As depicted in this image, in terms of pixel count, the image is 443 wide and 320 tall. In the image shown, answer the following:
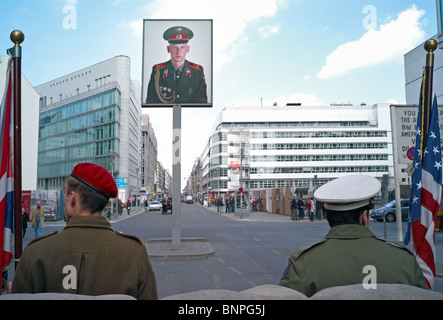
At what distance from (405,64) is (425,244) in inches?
1058

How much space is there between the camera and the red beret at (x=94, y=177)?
213 centimetres

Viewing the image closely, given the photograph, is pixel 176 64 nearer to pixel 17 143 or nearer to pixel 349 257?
pixel 17 143

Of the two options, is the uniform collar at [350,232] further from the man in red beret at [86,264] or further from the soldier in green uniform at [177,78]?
the soldier in green uniform at [177,78]

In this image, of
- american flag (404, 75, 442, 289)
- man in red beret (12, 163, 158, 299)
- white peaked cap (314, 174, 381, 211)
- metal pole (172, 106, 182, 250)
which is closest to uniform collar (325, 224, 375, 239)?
white peaked cap (314, 174, 381, 211)

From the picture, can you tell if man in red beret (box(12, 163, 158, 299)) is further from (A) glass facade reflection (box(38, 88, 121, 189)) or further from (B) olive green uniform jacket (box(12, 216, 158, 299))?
(A) glass facade reflection (box(38, 88, 121, 189))

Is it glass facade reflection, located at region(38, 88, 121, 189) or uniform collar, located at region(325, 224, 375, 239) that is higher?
glass facade reflection, located at region(38, 88, 121, 189)

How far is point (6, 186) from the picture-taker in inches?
124

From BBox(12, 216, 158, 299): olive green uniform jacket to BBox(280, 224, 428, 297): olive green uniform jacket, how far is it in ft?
2.61

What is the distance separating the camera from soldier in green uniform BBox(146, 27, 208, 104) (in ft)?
42.5

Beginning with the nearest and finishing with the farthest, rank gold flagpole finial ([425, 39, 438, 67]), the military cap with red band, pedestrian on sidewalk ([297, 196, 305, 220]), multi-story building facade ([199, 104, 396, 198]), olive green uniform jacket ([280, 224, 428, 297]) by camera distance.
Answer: olive green uniform jacket ([280, 224, 428, 297]) → gold flagpole finial ([425, 39, 438, 67]) → the military cap with red band → pedestrian on sidewalk ([297, 196, 305, 220]) → multi-story building facade ([199, 104, 396, 198])

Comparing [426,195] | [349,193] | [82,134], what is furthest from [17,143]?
[82,134]

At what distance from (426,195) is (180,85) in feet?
33.0

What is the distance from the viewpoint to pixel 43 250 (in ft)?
6.34
